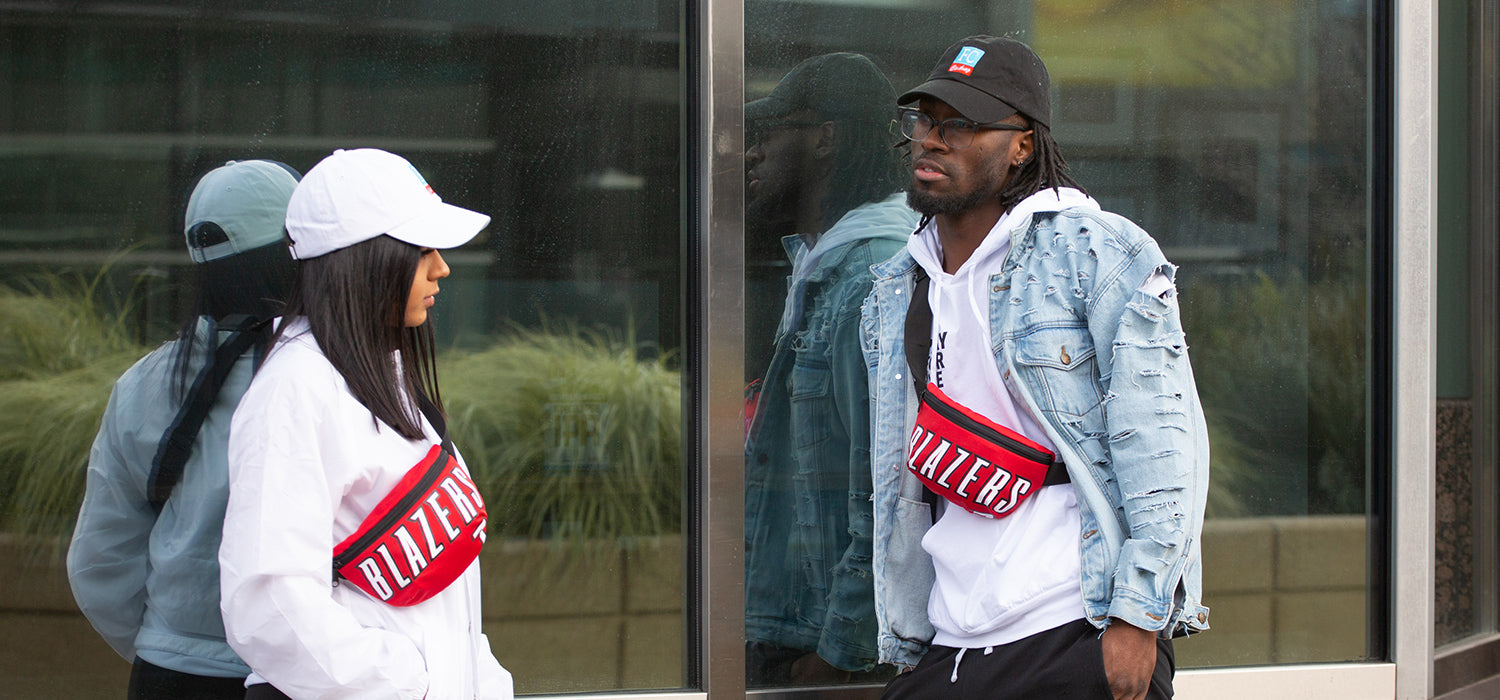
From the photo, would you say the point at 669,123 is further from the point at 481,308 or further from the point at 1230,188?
the point at 1230,188

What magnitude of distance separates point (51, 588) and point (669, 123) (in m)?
2.09

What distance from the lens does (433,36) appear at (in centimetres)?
354

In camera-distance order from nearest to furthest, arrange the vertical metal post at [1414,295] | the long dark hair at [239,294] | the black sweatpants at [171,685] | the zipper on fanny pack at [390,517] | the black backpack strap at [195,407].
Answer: the zipper on fanny pack at [390,517] → the black sweatpants at [171,685] → the black backpack strap at [195,407] → the long dark hair at [239,294] → the vertical metal post at [1414,295]

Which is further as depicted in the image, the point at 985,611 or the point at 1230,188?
the point at 1230,188

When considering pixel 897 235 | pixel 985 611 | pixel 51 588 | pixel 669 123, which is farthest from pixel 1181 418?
pixel 51 588

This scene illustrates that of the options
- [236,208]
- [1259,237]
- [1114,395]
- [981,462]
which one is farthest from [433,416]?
[1259,237]

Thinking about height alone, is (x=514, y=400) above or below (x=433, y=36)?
below

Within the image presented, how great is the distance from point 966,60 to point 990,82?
0.07 metres

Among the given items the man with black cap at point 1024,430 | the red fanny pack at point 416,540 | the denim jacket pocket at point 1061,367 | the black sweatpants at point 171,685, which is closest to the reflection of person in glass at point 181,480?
the black sweatpants at point 171,685

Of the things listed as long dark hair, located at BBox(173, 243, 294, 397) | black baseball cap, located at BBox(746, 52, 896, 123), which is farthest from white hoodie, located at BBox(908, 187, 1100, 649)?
long dark hair, located at BBox(173, 243, 294, 397)

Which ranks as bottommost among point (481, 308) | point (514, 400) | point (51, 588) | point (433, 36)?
point (51, 588)

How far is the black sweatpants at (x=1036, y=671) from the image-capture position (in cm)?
229

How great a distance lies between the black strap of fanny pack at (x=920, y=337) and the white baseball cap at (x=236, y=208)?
1.56 m

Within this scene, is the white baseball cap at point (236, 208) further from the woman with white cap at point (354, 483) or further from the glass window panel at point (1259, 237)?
the glass window panel at point (1259, 237)
